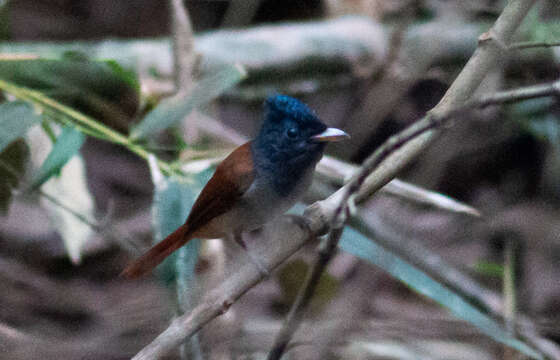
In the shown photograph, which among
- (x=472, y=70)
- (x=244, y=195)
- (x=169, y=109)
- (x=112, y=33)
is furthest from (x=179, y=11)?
(x=112, y=33)

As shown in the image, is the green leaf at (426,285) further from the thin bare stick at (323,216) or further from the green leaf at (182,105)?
the green leaf at (182,105)

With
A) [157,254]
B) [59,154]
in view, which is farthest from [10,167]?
[157,254]

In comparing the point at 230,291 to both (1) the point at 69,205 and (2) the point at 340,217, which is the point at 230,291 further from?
(1) the point at 69,205

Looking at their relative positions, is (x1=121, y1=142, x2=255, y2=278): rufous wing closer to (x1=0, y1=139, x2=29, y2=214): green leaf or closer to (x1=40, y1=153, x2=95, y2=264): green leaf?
(x1=40, y1=153, x2=95, y2=264): green leaf

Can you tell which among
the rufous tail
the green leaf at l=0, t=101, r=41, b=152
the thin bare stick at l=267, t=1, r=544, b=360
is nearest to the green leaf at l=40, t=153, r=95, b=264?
the green leaf at l=0, t=101, r=41, b=152

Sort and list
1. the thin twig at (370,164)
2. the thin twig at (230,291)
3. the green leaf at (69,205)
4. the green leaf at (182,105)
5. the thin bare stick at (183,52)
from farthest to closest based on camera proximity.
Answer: the thin bare stick at (183,52) → the green leaf at (69,205) → the green leaf at (182,105) → the thin twig at (230,291) → the thin twig at (370,164)

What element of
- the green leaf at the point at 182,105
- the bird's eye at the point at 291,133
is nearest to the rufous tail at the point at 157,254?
the bird's eye at the point at 291,133

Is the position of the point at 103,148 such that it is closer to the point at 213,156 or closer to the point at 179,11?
the point at 179,11

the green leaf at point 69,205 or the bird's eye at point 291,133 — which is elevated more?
the bird's eye at point 291,133
